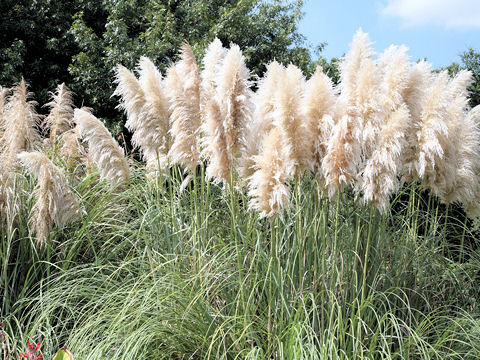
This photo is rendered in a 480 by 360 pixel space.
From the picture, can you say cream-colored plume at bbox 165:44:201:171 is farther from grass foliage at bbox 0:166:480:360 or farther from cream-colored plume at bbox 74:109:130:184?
cream-colored plume at bbox 74:109:130:184

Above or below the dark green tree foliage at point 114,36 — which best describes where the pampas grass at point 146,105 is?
below

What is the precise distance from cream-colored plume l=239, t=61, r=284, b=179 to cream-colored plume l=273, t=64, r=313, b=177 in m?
0.13

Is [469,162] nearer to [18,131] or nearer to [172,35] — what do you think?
[18,131]

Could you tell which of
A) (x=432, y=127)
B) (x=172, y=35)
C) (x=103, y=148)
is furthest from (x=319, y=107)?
(x=172, y=35)

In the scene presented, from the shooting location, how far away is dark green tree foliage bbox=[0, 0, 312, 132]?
13945mm

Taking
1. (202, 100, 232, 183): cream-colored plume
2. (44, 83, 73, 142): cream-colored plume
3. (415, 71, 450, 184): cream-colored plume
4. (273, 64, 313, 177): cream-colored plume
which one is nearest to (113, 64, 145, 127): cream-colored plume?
(202, 100, 232, 183): cream-colored plume

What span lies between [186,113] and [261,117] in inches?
28.6

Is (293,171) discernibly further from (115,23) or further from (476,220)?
(115,23)

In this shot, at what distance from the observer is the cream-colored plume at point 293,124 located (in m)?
3.32

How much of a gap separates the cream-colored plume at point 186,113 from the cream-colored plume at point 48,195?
90cm

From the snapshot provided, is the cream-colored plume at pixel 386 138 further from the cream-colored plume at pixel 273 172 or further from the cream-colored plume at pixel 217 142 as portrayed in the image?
the cream-colored plume at pixel 217 142

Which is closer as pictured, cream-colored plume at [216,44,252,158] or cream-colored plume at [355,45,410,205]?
cream-colored plume at [355,45,410,205]

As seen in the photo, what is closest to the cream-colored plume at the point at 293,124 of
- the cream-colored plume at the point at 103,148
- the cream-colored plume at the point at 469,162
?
the cream-colored plume at the point at 103,148

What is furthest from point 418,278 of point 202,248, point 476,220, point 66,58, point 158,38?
point 66,58
